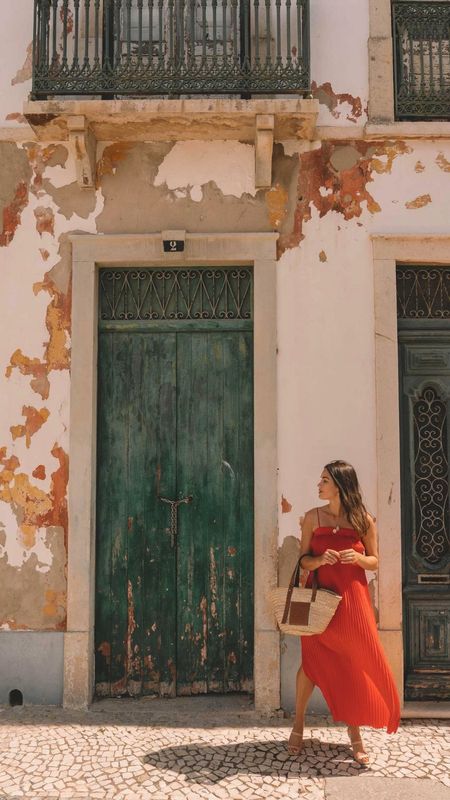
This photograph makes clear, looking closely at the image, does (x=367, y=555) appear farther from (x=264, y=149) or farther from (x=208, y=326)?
(x=264, y=149)

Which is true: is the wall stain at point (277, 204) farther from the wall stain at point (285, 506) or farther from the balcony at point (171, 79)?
the wall stain at point (285, 506)

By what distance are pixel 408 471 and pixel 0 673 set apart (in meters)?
3.38

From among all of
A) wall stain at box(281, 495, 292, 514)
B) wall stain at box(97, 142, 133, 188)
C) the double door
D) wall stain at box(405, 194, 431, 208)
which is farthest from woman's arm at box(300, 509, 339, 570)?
wall stain at box(97, 142, 133, 188)

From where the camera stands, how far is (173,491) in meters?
5.37

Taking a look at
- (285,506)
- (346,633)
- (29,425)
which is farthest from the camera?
(29,425)

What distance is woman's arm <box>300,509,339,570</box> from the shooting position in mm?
4023

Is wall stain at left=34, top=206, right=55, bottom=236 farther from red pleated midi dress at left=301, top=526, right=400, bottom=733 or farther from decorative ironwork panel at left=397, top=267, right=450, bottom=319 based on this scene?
red pleated midi dress at left=301, top=526, right=400, bottom=733

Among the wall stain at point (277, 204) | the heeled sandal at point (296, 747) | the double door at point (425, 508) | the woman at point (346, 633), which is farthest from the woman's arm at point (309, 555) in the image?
the wall stain at point (277, 204)

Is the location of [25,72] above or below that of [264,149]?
above

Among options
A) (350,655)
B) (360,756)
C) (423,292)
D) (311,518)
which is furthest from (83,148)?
(360,756)

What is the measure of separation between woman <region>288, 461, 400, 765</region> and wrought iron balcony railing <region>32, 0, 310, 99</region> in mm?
3103

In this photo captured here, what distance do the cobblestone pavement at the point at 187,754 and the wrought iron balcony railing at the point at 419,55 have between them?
4576mm

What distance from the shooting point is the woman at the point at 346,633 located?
4.05 m

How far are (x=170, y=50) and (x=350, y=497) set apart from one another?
380 centimetres
